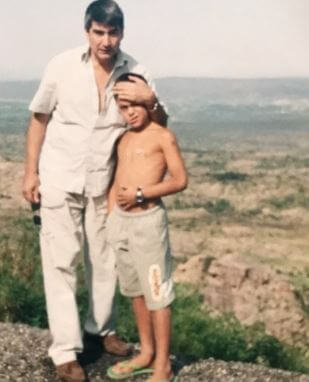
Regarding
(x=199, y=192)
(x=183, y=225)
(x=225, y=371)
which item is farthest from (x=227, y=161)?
(x=225, y=371)

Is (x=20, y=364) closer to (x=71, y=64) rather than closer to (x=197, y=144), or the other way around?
(x=71, y=64)

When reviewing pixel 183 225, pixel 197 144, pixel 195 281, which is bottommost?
pixel 197 144

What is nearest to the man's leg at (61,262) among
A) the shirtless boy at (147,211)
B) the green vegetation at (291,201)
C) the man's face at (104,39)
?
the shirtless boy at (147,211)

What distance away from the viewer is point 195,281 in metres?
22.3

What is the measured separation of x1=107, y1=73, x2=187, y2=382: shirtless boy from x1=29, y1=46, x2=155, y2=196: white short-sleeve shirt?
0.09 meters

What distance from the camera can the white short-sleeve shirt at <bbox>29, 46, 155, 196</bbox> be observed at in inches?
168

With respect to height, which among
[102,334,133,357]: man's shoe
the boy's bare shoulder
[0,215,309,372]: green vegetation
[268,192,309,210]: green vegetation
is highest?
the boy's bare shoulder

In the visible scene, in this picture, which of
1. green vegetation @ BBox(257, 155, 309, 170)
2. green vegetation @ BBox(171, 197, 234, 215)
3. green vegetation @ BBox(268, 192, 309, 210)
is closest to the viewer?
green vegetation @ BBox(171, 197, 234, 215)

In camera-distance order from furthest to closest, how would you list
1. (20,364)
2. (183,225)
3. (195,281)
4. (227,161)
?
(227,161) → (183,225) → (195,281) → (20,364)

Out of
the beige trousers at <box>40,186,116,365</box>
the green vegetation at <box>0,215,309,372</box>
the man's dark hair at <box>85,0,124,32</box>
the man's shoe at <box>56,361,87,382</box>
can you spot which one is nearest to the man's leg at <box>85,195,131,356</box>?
the beige trousers at <box>40,186,116,365</box>

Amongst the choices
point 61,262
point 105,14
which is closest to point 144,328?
point 61,262

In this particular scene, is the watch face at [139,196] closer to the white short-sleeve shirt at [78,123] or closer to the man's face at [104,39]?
the white short-sleeve shirt at [78,123]

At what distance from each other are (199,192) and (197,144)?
53903 mm

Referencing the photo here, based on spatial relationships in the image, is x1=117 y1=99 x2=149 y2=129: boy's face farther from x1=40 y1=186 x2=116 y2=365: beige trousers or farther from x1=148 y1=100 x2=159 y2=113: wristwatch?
x1=40 y1=186 x2=116 y2=365: beige trousers
